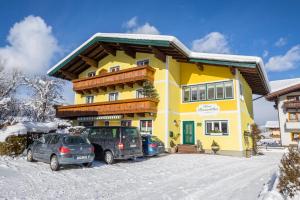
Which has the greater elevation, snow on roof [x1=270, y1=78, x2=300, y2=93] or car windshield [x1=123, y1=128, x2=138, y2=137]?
snow on roof [x1=270, y1=78, x2=300, y2=93]

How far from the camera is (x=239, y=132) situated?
18.9 m

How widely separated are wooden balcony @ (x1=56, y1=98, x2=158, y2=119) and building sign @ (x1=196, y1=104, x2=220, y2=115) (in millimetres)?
4040

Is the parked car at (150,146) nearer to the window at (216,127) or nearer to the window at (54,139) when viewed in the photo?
the window at (216,127)

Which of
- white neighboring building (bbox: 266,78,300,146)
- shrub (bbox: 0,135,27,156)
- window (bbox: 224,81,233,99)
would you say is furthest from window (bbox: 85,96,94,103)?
white neighboring building (bbox: 266,78,300,146)

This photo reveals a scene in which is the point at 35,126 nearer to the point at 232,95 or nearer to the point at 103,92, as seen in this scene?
the point at 103,92

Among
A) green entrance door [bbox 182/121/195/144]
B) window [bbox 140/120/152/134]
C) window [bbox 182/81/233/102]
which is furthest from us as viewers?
green entrance door [bbox 182/121/195/144]

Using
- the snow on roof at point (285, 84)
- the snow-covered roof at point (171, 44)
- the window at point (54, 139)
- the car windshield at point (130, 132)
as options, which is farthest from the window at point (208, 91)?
the snow on roof at point (285, 84)

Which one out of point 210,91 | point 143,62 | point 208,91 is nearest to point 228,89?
point 210,91

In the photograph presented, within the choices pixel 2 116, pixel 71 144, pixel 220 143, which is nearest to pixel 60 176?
pixel 71 144

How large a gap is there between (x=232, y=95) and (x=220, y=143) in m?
4.16

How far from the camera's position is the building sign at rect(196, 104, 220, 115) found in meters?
20.4

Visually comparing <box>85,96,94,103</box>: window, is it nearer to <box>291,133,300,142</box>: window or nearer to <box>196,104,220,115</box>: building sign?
<box>196,104,220,115</box>: building sign

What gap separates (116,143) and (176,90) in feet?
34.6

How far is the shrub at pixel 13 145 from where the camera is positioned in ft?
49.7
